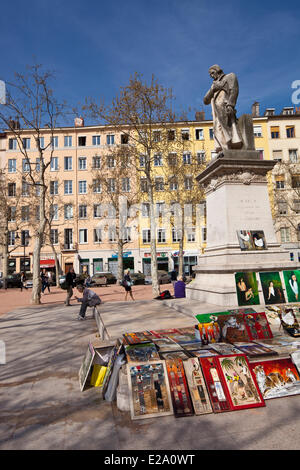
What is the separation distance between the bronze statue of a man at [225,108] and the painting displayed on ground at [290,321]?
5438 millimetres

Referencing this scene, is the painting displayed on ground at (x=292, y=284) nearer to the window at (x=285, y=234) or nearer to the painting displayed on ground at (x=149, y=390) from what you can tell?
the painting displayed on ground at (x=149, y=390)

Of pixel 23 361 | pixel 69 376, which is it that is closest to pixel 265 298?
pixel 69 376

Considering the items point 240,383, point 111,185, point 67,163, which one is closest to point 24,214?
point 111,185

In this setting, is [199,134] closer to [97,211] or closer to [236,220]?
[97,211]

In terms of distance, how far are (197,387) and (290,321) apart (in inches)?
102

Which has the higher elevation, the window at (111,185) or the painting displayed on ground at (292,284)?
the window at (111,185)

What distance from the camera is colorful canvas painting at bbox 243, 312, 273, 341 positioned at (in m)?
4.61

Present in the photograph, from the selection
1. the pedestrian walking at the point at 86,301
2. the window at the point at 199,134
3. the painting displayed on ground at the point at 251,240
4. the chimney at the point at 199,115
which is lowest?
the pedestrian walking at the point at 86,301

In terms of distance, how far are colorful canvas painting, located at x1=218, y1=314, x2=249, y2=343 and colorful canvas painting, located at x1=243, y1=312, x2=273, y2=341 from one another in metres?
0.08

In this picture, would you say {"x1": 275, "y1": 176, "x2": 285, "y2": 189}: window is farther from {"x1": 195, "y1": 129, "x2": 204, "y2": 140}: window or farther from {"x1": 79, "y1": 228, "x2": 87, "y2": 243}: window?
{"x1": 79, "y1": 228, "x2": 87, "y2": 243}: window

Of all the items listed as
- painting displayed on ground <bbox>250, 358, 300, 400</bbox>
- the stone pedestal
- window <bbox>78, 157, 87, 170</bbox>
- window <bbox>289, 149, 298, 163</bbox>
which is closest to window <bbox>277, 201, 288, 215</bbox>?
window <bbox>289, 149, 298, 163</bbox>

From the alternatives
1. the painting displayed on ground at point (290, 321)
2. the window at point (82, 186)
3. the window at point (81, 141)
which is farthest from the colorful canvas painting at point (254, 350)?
the window at point (81, 141)

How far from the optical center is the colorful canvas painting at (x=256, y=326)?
15.1 feet
